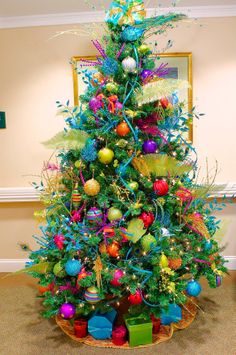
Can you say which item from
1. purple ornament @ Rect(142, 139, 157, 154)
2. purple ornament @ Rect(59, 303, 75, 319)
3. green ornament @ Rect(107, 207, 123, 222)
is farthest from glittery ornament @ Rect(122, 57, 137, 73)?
purple ornament @ Rect(59, 303, 75, 319)

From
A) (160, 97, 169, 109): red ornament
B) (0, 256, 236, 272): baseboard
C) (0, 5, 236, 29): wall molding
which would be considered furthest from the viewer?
(0, 256, 236, 272): baseboard

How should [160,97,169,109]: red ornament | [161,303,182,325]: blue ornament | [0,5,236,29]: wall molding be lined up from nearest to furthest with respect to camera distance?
[160,97,169,109]: red ornament < [161,303,182,325]: blue ornament < [0,5,236,29]: wall molding

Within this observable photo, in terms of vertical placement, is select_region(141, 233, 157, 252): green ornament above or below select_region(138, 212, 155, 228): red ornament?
below

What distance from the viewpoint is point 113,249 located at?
1771 mm

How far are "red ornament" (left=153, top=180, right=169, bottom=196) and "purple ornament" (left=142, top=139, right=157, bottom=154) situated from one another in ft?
0.57

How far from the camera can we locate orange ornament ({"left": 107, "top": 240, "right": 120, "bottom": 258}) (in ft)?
5.82

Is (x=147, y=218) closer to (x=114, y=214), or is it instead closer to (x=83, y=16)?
(x=114, y=214)

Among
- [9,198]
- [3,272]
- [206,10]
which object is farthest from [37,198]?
[206,10]

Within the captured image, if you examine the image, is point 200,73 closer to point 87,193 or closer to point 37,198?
point 87,193

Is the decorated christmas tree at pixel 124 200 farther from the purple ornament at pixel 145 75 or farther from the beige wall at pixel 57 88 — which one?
the beige wall at pixel 57 88

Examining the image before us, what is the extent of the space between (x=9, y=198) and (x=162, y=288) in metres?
1.61

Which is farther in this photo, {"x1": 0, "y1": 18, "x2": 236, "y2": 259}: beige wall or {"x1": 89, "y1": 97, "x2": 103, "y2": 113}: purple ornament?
{"x1": 0, "y1": 18, "x2": 236, "y2": 259}: beige wall

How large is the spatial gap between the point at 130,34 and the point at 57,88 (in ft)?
3.58

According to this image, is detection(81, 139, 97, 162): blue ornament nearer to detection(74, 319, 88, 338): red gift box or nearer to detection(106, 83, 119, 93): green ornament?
detection(106, 83, 119, 93): green ornament
